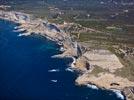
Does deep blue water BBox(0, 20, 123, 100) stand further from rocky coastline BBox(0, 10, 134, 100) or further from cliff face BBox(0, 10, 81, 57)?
cliff face BBox(0, 10, 81, 57)

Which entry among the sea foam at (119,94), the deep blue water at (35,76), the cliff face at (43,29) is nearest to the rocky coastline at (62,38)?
the cliff face at (43,29)

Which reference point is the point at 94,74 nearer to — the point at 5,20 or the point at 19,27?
the point at 19,27

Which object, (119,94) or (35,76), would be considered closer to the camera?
(119,94)

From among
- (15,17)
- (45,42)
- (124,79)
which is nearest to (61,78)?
(124,79)

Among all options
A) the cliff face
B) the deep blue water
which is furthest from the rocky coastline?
the deep blue water

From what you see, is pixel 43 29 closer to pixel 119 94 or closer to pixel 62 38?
pixel 62 38

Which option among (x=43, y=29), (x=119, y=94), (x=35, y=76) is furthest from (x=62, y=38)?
(x=119, y=94)

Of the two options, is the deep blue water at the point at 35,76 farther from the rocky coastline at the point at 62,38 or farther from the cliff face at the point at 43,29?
the cliff face at the point at 43,29
